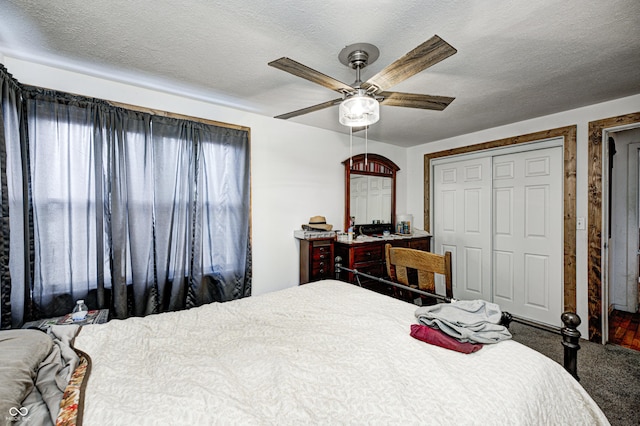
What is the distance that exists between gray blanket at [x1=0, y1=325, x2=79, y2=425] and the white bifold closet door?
4244 millimetres

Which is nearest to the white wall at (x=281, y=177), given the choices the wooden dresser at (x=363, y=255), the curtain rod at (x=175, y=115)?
the curtain rod at (x=175, y=115)

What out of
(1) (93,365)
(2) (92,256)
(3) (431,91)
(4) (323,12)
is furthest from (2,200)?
(3) (431,91)

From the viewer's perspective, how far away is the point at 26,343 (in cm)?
108

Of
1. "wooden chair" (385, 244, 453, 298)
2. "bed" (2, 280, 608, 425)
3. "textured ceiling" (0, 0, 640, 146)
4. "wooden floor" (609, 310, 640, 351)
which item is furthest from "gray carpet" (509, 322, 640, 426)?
"textured ceiling" (0, 0, 640, 146)

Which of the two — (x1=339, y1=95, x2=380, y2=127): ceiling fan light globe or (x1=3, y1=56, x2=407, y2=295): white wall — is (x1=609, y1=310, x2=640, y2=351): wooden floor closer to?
(x1=3, y1=56, x2=407, y2=295): white wall

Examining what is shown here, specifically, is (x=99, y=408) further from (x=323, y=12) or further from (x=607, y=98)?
(x=607, y=98)

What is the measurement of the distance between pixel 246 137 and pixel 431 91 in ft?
6.23

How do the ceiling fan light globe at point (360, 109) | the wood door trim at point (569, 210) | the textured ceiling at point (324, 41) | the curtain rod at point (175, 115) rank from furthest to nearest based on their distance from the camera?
the wood door trim at point (569, 210) < the curtain rod at point (175, 115) < the ceiling fan light globe at point (360, 109) < the textured ceiling at point (324, 41)

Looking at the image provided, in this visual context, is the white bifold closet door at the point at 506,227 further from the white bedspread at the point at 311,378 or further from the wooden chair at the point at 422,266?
the white bedspread at the point at 311,378

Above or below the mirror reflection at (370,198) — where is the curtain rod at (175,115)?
above

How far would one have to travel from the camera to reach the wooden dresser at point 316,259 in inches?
127

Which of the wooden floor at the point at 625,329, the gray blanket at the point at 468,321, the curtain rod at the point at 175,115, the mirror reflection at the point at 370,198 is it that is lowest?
the wooden floor at the point at 625,329

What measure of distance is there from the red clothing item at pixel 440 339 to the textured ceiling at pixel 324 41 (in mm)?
1692

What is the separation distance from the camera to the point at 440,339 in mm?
1304
